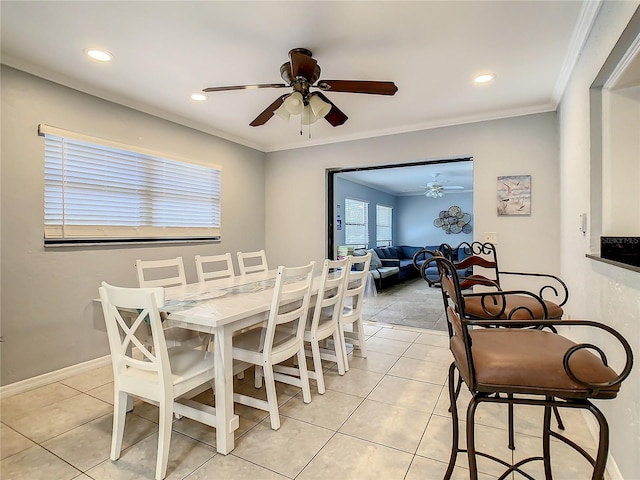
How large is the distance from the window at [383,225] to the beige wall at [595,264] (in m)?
6.20

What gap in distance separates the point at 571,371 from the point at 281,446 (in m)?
1.45

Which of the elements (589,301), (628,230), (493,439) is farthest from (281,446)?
(628,230)

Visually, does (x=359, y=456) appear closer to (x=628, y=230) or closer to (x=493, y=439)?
(x=493, y=439)

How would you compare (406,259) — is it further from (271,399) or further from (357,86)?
(271,399)

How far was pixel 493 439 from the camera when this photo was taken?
188 cm

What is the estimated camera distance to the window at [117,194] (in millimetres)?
2678

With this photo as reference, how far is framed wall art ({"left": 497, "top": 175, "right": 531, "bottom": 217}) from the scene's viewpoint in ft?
11.0

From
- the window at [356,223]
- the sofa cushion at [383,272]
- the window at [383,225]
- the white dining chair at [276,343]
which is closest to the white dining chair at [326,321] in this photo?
the white dining chair at [276,343]

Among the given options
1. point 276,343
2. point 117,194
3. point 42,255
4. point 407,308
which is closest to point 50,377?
point 42,255

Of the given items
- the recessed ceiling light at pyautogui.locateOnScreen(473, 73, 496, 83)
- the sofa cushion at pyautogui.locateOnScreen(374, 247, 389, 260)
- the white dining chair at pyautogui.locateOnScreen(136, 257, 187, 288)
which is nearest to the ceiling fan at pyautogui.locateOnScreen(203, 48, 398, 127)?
the recessed ceiling light at pyautogui.locateOnScreen(473, 73, 496, 83)

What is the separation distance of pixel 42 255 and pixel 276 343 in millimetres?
1956

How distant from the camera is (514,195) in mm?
3414

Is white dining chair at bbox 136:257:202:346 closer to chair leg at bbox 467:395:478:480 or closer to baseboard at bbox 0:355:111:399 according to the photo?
baseboard at bbox 0:355:111:399

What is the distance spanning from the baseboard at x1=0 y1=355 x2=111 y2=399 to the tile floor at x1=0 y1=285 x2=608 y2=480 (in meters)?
0.06
